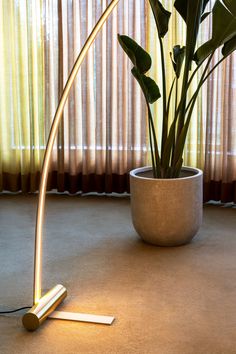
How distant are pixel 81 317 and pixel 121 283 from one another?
14.9 inches

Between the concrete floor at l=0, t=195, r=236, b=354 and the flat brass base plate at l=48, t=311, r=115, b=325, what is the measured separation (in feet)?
0.08

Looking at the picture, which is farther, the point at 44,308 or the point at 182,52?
the point at 182,52

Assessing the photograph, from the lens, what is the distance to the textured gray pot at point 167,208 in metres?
2.84

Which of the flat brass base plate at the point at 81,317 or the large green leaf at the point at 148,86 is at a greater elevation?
the large green leaf at the point at 148,86

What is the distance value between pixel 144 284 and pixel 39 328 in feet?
1.90

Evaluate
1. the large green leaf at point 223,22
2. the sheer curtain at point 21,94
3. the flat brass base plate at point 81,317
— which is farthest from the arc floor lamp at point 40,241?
the sheer curtain at point 21,94

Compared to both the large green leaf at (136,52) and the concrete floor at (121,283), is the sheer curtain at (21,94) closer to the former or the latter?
the concrete floor at (121,283)

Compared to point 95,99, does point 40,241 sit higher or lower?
lower

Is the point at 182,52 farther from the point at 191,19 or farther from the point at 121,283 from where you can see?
the point at 121,283

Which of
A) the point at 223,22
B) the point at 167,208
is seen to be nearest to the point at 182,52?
the point at 223,22

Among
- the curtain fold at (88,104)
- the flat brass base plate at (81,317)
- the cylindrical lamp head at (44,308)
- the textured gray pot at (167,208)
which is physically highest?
the curtain fold at (88,104)

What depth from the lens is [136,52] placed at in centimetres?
284

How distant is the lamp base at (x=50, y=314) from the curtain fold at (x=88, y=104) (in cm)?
185

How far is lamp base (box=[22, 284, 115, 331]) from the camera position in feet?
6.80
